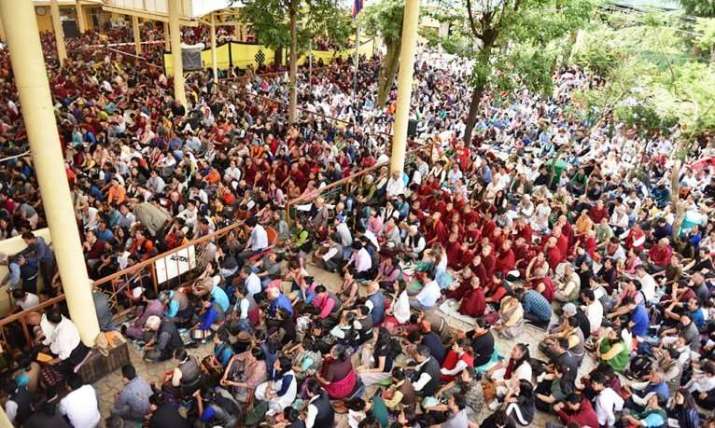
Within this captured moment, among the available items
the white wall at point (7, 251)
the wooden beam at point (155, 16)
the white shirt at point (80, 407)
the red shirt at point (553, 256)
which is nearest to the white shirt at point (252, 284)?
the white shirt at point (80, 407)

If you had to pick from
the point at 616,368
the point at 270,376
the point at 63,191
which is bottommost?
the point at 616,368

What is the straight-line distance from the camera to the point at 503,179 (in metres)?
Result: 12.2

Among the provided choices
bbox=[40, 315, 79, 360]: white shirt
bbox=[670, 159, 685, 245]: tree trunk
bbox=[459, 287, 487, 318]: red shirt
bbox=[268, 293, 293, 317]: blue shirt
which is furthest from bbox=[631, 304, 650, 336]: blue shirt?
bbox=[40, 315, 79, 360]: white shirt

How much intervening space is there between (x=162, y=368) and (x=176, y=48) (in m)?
10.6

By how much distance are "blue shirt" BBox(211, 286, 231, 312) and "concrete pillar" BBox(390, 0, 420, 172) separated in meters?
5.78

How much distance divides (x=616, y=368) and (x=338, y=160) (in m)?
7.48

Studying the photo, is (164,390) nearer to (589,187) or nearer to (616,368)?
(616,368)

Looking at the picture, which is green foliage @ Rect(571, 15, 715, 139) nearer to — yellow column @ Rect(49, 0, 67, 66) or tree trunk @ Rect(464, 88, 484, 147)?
tree trunk @ Rect(464, 88, 484, 147)

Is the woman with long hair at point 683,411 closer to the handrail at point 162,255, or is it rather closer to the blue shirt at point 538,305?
the blue shirt at point 538,305

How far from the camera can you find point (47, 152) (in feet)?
18.2

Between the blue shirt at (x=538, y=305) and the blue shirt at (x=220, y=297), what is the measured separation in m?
4.50

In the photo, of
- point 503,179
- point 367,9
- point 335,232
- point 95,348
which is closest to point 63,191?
point 95,348

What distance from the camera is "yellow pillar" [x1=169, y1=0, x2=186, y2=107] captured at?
1429cm

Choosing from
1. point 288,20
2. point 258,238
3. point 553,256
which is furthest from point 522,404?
point 288,20
